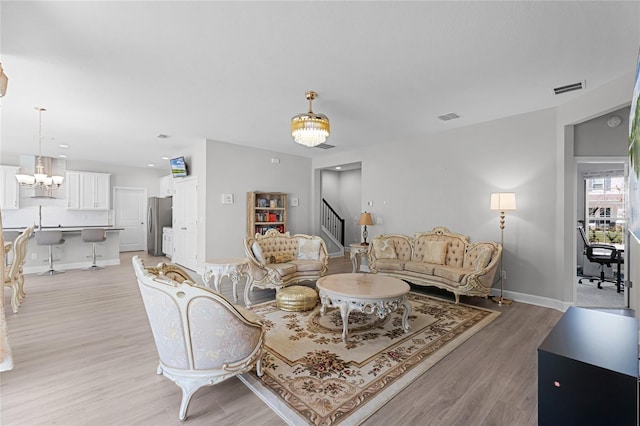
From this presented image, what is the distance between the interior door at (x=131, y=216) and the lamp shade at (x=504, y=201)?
10.4m

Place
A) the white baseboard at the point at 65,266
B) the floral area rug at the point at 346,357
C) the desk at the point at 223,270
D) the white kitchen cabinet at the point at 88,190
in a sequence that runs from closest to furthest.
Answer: the floral area rug at the point at 346,357 → the desk at the point at 223,270 → the white baseboard at the point at 65,266 → the white kitchen cabinet at the point at 88,190

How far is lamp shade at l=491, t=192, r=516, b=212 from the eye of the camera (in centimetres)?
430

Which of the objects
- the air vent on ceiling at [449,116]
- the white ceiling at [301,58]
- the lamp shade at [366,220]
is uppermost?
the air vent on ceiling at [449,116]

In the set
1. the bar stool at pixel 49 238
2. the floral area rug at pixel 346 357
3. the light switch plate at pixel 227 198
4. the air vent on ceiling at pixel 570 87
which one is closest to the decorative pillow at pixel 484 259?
the floral area rug at pixel 346 357

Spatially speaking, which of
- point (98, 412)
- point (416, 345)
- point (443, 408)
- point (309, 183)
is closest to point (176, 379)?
point (98, 412)

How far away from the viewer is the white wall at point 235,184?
6129 mm

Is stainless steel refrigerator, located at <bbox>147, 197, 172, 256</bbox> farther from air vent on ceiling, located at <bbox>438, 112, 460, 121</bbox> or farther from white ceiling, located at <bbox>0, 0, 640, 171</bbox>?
air vent on ceiling, located at <bbox>438, 112, 460, 121</bbox>

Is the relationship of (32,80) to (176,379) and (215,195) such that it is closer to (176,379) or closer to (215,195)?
(215,195)

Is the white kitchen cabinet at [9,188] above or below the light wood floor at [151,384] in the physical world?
above

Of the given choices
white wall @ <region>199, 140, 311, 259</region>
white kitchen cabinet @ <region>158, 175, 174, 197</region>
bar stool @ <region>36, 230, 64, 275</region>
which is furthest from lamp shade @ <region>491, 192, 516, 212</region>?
white kitchen cabinet @ <region>158, 175, 174, 197</region>

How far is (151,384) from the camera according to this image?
2.29 metres

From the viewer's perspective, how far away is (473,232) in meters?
5.06

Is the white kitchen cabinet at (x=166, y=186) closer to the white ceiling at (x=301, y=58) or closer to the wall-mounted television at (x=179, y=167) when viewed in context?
the wall-mounted television at (x=179, y=167)

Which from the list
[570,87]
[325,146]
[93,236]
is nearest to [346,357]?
[570,87]
